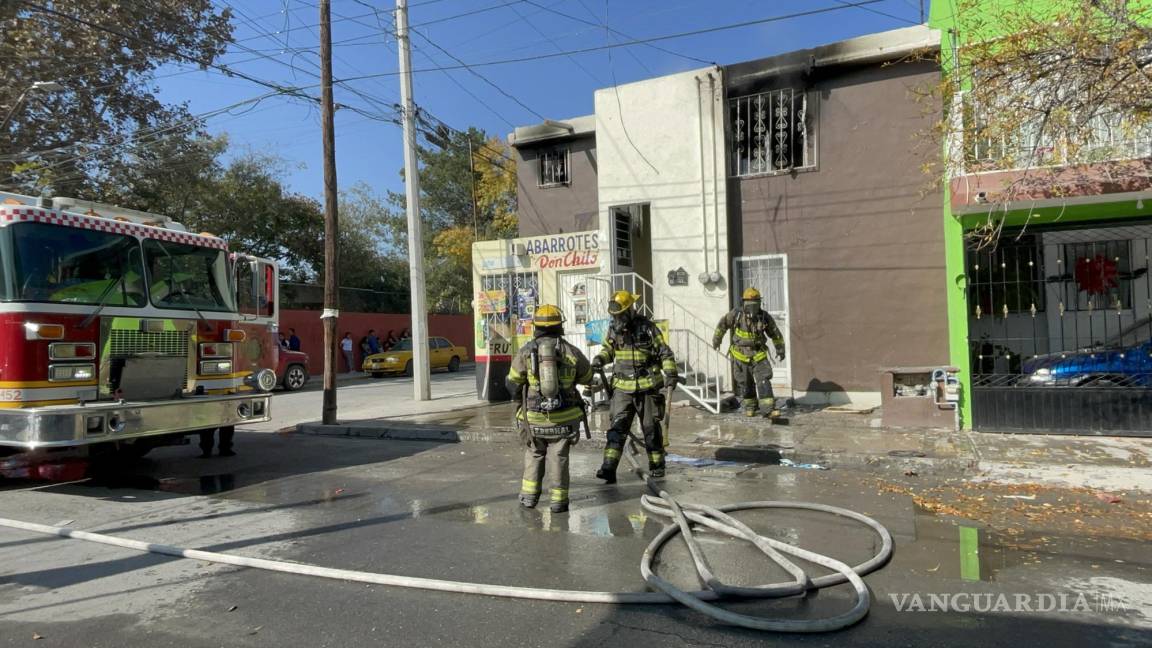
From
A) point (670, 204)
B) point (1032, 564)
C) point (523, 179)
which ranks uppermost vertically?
point (523, 179)

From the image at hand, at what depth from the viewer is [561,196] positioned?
13750 millimetres

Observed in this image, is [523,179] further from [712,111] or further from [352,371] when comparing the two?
[352,371]

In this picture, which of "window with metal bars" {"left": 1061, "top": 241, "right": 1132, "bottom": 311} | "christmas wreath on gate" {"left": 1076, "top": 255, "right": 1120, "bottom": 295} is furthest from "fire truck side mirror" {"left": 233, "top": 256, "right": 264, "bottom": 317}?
"christmas wreath on gate" {"left": 1076, "top": 255, "right": 1120, "bottom": 295}

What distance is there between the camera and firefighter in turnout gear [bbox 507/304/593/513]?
564 cm

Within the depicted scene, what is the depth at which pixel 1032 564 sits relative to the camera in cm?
427

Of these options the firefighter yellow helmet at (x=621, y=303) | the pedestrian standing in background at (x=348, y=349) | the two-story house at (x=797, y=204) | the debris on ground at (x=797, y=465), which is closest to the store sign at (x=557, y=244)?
the two-story house at (x=797, y=204)

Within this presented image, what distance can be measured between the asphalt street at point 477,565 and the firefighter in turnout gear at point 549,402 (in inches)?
11.8

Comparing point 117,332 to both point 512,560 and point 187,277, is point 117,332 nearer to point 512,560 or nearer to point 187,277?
point 187,277

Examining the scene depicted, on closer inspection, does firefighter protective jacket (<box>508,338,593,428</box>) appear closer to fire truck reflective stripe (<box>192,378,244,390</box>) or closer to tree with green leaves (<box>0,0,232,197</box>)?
fire truck reflective stripe (<box>192,378,244,390</box>)

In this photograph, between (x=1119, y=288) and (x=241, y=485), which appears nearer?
(x=241, y=485)

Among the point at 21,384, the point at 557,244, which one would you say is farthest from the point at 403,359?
the point at 21,384

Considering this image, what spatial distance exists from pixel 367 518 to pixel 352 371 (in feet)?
68.9

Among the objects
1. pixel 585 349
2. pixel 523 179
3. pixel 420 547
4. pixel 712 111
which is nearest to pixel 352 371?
pixel 523 179

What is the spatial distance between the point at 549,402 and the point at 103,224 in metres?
4.75
